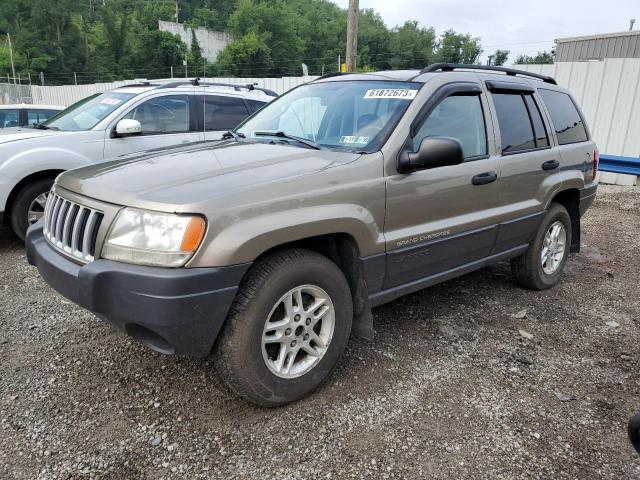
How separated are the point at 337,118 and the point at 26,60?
265 feet

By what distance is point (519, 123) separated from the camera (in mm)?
3988

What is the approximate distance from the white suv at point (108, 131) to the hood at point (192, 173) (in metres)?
1.70

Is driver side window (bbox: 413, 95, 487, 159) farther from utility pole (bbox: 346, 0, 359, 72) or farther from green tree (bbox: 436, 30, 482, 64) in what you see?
green tree (bbox: 436, 30, 482, 64)

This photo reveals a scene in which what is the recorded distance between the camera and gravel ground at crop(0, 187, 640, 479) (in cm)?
232

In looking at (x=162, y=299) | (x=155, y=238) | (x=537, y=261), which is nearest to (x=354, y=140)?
(x=155, y=238)

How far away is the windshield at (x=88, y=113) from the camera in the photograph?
19.2 feet

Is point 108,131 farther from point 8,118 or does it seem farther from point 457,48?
point 457,48

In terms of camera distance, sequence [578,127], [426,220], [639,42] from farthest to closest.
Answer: [639,42] → [578,127] → [426,220]

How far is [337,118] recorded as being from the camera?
3.34 m

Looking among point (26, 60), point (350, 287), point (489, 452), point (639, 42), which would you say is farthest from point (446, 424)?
point (26, 60)

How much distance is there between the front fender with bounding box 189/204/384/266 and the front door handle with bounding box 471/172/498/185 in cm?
98

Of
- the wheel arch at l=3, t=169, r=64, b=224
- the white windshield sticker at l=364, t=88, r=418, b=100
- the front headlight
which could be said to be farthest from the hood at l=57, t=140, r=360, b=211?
the wheel arch at l=3, t=169, r=64, b=224

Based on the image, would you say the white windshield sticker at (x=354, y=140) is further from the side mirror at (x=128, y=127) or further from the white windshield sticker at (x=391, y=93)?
the side mirror at (x=128, y=127)

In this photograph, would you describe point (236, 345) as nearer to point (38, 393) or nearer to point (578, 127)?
point (38, 393)
